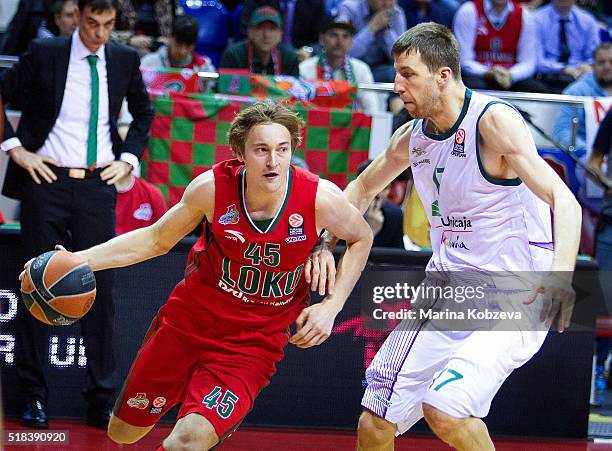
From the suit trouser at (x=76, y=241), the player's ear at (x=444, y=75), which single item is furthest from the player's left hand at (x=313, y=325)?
the suit trouser at (x=76, y=241)

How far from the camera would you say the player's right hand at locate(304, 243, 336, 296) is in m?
4.37

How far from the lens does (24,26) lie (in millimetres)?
8984

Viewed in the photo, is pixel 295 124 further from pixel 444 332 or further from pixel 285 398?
pixel 285 398

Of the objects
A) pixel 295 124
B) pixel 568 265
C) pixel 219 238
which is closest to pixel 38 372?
pixel 219 238

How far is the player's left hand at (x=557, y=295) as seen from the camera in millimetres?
3967

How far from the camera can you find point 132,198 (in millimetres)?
7051

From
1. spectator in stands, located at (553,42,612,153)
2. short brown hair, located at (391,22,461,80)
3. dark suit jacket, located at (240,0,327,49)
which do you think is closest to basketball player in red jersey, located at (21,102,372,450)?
short brown hair, located at (391,22,461,80)

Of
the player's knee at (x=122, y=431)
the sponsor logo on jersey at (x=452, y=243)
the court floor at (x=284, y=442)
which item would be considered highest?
the sponsor logo on jersey at (x=452, y=243)

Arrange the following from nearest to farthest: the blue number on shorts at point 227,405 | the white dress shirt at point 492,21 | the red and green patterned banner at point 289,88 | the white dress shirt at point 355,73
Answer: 1. the blue number on shorts at point 227,405
2. the red and green patterned banner at point 289,88
3. the white dress shirt at point 355,73
4. the white dress shirt at point 492,21

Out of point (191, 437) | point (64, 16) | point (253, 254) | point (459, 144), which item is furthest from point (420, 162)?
point (64, 16)

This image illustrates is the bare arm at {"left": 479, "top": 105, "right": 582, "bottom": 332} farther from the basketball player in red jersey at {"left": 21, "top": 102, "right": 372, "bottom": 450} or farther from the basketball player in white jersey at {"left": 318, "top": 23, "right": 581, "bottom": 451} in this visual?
the basketball player in red jersey at {"left": 21, "top": 102, "right": 372, "bottom": 450}

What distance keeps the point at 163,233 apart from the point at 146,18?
5977mm

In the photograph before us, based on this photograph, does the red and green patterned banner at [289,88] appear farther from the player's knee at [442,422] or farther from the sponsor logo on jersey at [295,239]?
the player's knee at [442,422]

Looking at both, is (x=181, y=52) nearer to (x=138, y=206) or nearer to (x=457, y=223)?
(x=138, y=206)
